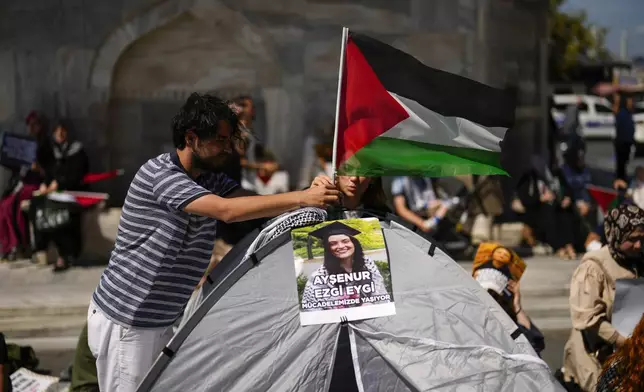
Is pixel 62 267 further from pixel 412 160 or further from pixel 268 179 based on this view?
pixel 412 160

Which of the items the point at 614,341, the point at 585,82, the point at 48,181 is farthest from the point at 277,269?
the point at 585,82

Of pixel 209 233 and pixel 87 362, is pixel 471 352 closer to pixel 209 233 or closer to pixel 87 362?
pixel 209 233

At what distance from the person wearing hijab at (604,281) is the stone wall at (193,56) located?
623 centimetres

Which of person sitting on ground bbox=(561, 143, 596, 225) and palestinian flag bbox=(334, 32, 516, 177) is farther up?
palestinian flag bbox=(334, 32, 516, 177)

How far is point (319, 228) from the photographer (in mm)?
4324

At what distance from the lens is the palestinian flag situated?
430 centimetres

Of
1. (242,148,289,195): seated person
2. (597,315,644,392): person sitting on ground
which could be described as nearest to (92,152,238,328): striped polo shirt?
(597,315,644,392): person sitting on ground

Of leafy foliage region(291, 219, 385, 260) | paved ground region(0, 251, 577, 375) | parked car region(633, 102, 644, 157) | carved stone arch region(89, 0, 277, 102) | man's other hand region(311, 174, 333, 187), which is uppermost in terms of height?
carved stone arch region(89, 0, 277, 102)

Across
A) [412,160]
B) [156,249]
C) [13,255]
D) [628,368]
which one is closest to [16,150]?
[13,255]

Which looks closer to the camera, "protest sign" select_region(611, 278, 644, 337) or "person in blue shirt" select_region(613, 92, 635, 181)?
"protest sign" select_region(611, 278, 644, 337)

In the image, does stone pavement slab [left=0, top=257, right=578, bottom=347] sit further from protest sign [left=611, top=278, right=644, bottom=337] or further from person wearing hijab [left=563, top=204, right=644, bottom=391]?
protest sign [left=611, top=278, right=644, bottom=337]

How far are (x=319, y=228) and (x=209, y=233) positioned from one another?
51 cm

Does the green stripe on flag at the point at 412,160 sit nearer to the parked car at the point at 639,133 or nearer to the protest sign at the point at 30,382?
the protest sign at the point at 30,382

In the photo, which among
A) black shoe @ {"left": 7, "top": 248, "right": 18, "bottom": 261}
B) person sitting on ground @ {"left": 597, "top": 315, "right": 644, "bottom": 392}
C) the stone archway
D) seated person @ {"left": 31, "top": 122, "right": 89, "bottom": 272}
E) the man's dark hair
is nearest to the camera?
person sitting on ground @ {"left": 597, "top": 315, "right": 644, "bottom": 392}
